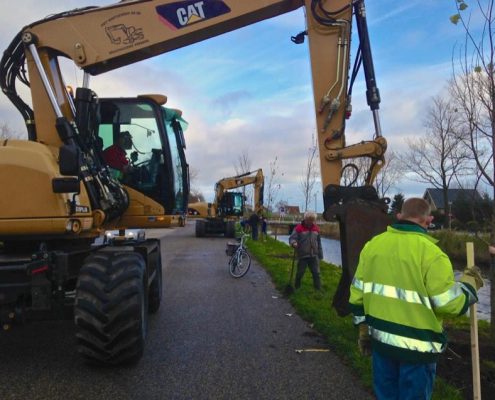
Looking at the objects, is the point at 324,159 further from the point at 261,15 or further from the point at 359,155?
the point at 261,15

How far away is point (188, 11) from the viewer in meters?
6.67

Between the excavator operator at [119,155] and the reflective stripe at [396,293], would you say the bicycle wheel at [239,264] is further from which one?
the reflective stripe at [396,293]

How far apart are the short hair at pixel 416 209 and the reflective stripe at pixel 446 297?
51 centimetres

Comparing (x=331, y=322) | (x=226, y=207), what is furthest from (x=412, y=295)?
(x=226, y=207)

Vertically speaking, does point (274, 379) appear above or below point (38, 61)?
below

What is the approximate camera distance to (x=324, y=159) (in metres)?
6.71

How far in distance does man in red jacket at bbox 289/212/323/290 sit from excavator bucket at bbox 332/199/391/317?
3.75 metres

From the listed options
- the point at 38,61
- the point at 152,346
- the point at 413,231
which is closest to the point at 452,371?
the point at 413,231

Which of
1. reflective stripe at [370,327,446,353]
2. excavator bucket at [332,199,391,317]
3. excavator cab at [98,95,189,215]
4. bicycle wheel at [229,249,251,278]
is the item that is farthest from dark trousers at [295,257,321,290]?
reflective stripe at [370,327,446,353]

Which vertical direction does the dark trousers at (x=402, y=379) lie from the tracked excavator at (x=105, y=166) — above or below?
below

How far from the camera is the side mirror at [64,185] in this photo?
4.99 m

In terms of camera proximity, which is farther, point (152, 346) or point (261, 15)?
point (261, 15)

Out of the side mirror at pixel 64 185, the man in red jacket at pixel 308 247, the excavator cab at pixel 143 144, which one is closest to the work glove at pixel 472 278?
the side mirror at pixel 64 185

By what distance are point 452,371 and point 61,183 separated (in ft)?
14.0
